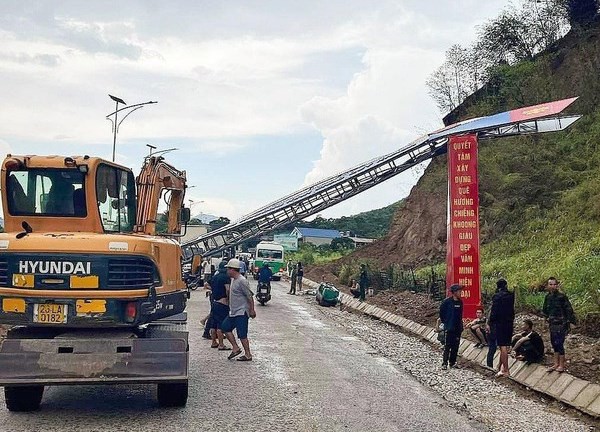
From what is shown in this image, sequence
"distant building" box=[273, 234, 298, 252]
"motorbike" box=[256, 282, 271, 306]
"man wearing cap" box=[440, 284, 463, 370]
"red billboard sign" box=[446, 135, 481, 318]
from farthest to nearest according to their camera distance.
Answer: "distant building" box=[273, 234, 298, 252], "motorbike" box=[256, 282, 271, 306], "red billboard sign" box=[446, 135, 481, 318], "man wearing cap" box=[440, 284, 463, 370]

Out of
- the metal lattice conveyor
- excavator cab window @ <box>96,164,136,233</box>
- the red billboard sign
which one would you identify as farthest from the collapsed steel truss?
excavator cab window @ <box>96,164,136,233</box>

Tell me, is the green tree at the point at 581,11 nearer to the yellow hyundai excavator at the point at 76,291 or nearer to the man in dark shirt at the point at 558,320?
the man in dark shirt at the point at 558,320

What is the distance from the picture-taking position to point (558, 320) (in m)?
11.9

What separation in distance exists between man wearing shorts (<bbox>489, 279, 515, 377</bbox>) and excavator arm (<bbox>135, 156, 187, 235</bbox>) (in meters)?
6.08

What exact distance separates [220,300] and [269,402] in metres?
4.68

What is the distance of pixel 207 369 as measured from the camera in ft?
41.5

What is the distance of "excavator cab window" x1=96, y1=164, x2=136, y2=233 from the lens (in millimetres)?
9766

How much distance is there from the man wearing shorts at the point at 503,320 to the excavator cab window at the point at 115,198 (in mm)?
6686

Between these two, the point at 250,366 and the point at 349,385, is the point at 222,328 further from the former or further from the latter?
the point at 349,385

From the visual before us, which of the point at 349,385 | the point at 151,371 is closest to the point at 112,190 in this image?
the point at 151,371

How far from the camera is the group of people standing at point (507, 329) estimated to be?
39.1 ft

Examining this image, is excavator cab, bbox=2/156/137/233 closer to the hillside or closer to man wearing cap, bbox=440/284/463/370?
man wearing cap, bbox=440/284/463/370

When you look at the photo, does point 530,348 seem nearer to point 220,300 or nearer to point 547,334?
point 547,334

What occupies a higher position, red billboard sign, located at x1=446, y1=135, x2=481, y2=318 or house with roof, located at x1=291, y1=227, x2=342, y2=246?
house with roof, located at x1=291, y1=227, x2=342, y2=246
